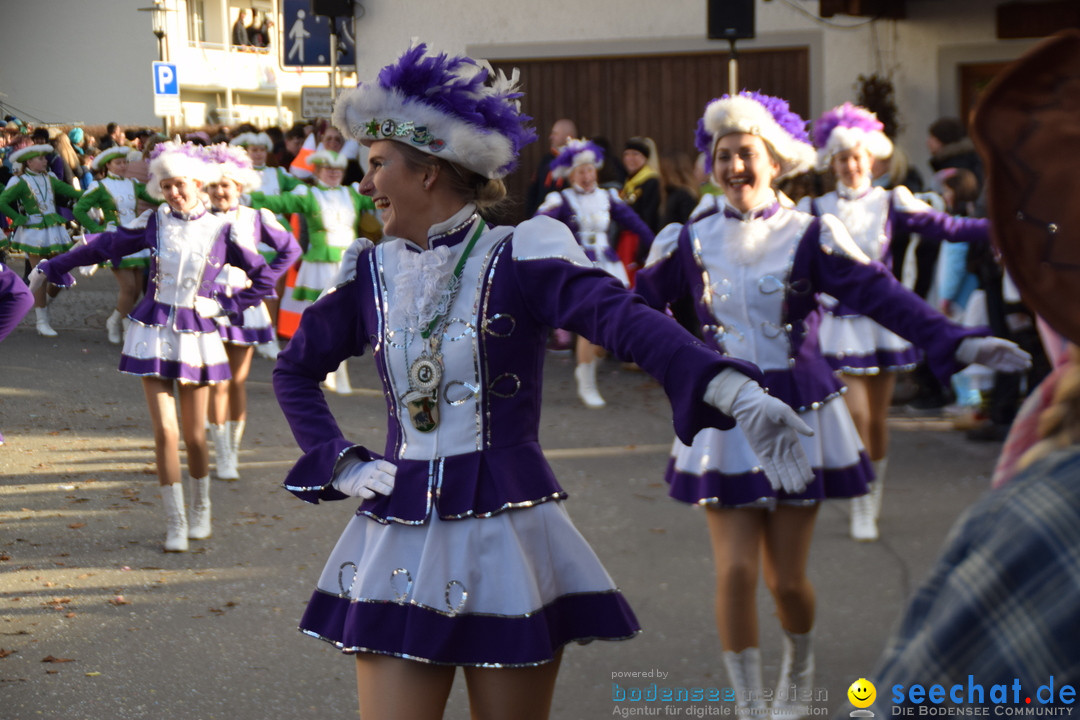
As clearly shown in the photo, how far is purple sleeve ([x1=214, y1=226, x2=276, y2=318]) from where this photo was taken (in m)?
7.27

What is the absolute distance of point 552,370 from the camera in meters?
13.2

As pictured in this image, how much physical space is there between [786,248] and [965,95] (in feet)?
39.9

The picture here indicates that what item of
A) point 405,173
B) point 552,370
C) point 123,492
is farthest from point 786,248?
point 552,370

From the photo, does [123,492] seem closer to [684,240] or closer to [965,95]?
[684,240]

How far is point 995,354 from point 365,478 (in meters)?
1.56

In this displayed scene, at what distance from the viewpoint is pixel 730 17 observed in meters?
12.7

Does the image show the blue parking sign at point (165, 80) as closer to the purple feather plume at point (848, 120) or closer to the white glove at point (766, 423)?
the purple feather plume at point (848, 120)

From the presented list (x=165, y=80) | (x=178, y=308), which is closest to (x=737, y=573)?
(x=178, y=308)

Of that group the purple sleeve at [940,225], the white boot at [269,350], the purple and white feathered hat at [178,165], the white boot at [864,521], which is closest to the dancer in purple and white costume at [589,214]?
the white boot at [269,350]

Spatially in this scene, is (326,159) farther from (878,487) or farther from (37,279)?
(878,487)

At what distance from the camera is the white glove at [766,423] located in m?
2.32

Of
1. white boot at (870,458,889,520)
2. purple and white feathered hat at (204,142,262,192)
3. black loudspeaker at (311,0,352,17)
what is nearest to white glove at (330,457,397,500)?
white boot at (870,458,889,520)

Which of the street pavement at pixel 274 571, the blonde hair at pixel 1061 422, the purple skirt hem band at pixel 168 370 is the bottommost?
the street pavement at pixel 274 571

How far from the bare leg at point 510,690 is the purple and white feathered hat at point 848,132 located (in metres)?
4.92
